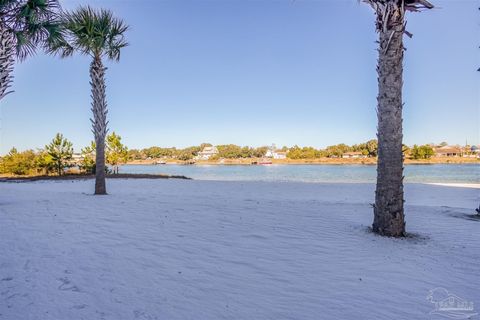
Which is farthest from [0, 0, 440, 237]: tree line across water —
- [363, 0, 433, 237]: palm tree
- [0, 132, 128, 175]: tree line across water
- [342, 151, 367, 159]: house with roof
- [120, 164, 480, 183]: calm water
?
[342, 151, 367, 159]: house with roof

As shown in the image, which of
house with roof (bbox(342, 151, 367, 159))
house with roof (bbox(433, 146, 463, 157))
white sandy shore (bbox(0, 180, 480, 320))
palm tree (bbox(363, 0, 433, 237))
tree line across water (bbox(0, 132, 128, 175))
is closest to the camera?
white sandy shore (bbox(0, 180, 480, 320))

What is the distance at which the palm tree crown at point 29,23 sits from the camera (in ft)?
26.9

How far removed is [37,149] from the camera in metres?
29.9

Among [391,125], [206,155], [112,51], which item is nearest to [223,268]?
[391,125]

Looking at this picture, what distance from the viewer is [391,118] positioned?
5.62 m

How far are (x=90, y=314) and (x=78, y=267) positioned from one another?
4.20 ft

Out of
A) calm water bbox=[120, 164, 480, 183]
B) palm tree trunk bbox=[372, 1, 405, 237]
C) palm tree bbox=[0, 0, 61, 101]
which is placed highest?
palm tree bbox=[0, 0, 61, 101]

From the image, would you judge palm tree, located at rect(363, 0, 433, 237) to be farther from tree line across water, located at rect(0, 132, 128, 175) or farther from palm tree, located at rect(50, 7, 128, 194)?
tree line across water, located at rect(0, 132, 128, 175)

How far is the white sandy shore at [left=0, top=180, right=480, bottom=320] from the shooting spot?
2777mm

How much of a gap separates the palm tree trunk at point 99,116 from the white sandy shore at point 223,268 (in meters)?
5.15

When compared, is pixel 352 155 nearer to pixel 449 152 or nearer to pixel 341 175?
pixel 449 152

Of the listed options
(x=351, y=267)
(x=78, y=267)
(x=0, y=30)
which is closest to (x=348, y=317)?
(x=351, y=267)

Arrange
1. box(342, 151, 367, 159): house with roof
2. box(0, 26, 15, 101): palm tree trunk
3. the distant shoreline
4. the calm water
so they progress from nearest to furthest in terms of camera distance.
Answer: box(0, 26, 15, 101): palm tree trunk
the calm water
the distant shoreline
box(342, 151, 367, 159): house with roof

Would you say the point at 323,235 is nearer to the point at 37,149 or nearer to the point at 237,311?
the point at 237,311
